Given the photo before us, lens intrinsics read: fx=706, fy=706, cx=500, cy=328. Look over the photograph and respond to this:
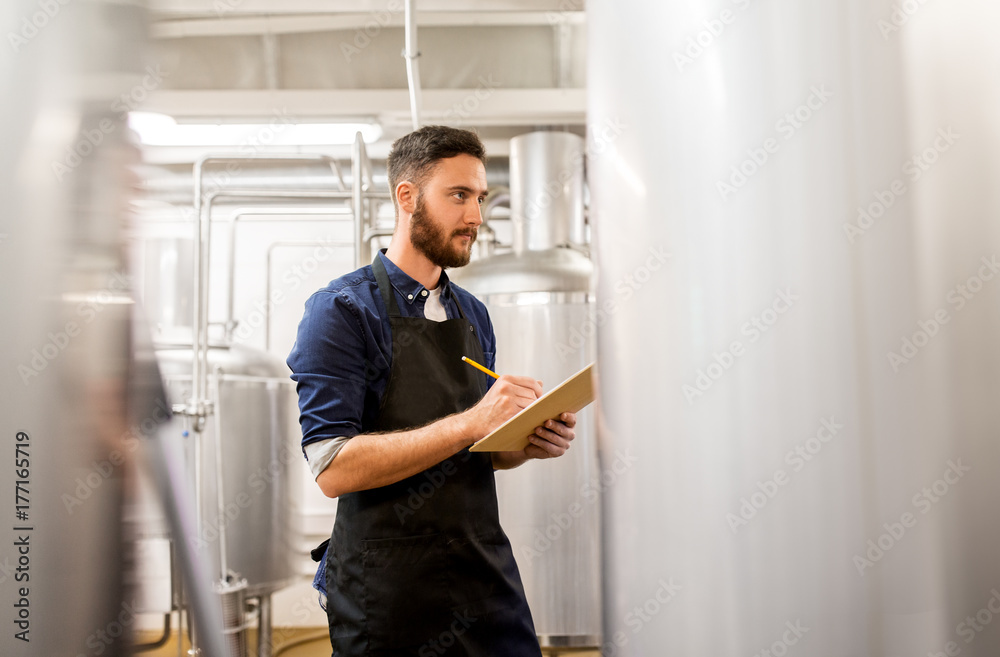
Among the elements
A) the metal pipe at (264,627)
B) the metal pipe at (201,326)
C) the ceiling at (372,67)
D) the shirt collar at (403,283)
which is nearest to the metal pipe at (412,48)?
the ceiling at (372,67)

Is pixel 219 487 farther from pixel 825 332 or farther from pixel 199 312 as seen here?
pixel 825 332

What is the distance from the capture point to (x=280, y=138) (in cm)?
375

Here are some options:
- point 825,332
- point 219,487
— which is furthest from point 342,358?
point 219,487

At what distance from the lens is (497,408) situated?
1188 millimetres

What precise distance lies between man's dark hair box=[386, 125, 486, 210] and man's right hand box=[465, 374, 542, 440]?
0.52 meters

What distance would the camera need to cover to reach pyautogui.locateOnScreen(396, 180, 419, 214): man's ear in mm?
1491

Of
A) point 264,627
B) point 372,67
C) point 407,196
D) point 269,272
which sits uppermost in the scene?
point 372,67

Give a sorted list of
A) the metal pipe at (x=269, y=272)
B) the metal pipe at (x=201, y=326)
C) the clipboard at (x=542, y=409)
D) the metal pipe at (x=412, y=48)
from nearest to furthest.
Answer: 1. the clipboard at (x=542, y=409)
2. the metal pipe at (x=412, y=48)
3. the metal pipe at (x=201, y=326)
4. the metal pipe at (x=269, y=272)

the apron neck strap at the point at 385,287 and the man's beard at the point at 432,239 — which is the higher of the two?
the man's beard at the point at 432,239

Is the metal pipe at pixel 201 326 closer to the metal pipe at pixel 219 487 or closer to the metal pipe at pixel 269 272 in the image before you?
the metal pipe at pixel 219 487

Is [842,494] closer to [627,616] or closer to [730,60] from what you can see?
[627,616]

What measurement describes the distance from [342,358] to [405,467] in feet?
0.71

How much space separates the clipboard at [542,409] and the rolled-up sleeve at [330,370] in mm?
246

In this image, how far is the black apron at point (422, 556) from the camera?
1.20 metres
